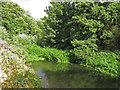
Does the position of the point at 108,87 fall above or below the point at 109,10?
below

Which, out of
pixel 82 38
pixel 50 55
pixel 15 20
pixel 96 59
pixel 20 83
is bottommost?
pixel 20 83

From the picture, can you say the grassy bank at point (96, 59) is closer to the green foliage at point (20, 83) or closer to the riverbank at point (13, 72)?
the riverbank at point (13, 72)

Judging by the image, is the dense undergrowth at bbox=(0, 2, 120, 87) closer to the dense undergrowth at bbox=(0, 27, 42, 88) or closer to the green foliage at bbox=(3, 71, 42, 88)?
the dense undergrowth at bbox=(0, 27, 42, 88)

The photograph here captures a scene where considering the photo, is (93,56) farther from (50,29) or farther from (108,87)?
(50,29)

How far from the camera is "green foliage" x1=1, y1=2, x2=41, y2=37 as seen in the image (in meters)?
15.7

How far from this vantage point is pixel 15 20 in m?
16.9

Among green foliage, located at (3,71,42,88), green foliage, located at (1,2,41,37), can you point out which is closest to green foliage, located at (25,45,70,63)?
green foliage, located at (3,71,42,88)

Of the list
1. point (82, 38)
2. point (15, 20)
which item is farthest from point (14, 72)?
point (15, 20)

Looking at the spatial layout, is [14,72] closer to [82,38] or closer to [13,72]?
[13,72]

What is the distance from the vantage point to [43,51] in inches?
412

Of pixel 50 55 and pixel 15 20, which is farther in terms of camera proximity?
pixel 15 20

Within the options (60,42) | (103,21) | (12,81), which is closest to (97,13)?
(103,21)

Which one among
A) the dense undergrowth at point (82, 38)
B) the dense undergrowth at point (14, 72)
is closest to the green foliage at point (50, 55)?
the dense undergrowth at point (82, 38)

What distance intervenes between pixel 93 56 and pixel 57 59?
265cm
